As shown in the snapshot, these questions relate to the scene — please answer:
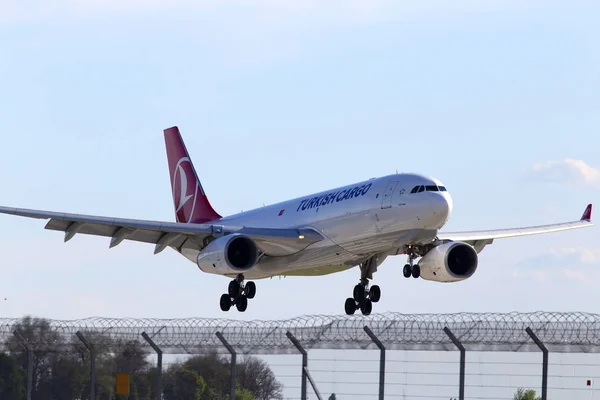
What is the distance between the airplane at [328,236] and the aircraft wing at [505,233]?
12 cm

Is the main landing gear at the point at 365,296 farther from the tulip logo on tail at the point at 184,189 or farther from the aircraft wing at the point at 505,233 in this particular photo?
the tulip logo on tail at the point at 184,189

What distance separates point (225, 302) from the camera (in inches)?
1768

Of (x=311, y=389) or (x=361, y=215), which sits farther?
(x=361, y=215)

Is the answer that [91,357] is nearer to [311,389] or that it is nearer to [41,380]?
[41,380]

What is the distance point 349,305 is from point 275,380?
9334 mm

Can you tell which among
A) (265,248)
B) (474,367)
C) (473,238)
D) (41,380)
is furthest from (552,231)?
(41,380)

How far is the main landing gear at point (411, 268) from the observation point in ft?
131

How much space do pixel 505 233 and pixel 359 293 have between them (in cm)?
868

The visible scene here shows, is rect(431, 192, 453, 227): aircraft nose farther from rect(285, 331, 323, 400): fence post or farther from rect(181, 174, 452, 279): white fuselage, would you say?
rect(285, 331, 323, 400): fence post

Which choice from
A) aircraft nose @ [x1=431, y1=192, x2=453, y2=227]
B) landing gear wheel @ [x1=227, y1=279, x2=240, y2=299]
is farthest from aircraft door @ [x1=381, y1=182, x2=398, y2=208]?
landing gear wheel @ [x1=227, y1=279, x2=240, y2=299]

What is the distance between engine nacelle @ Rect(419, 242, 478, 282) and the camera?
4019 cm

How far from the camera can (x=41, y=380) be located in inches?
1672

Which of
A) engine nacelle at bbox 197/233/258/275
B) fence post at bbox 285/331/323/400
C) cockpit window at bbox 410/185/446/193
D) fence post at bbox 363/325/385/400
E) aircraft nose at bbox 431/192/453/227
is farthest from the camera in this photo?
engine nacelle at bbox 197/233/258/275

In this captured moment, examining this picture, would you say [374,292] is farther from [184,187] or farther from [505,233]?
[184,187]
